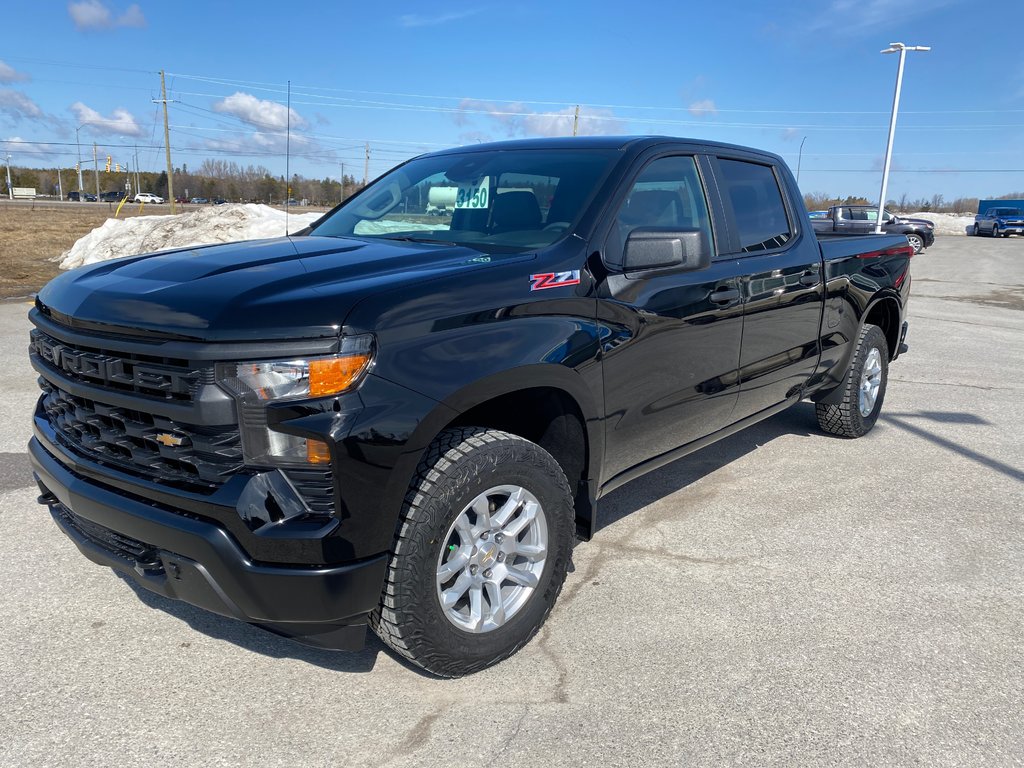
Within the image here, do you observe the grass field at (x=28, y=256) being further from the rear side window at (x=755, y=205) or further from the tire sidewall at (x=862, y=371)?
the tire sidewall at (x=862, y=371)

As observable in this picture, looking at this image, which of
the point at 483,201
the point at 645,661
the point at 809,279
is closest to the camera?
the point at 645,661

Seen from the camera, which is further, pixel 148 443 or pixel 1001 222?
pixel 1001 222

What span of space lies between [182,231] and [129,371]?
15050 millimetres

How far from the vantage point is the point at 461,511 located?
2.62 meters

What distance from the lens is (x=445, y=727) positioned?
8.38 feet

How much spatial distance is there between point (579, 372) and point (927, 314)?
12.6 m

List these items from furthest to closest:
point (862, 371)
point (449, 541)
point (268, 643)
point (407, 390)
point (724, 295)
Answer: point (862, 371) < point (724, 295) < point (268, 643) < point (449, 541) < point (407, 390)

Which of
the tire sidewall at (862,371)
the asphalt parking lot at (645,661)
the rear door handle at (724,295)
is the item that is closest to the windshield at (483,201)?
the rear door handle at (724,295)

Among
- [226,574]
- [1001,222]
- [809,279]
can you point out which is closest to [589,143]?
[809,279]

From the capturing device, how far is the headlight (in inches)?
89.4

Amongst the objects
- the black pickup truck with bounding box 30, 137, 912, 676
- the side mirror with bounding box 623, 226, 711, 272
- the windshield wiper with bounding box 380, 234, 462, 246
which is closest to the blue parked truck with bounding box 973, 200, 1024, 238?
the black pickup truck with bounding box 30, 137, 912, 676

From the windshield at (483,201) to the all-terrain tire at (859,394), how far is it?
9.27 ft

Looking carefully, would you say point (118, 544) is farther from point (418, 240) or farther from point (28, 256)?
point (28, 256)

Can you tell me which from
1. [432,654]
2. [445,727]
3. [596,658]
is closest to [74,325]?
[432,654]
